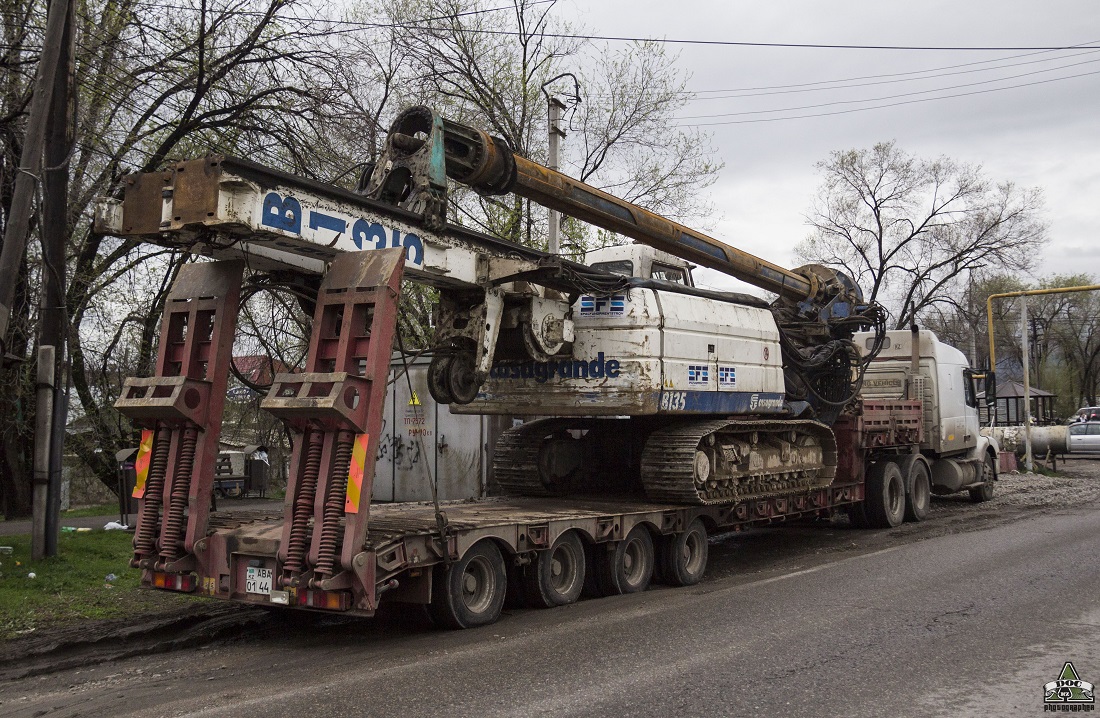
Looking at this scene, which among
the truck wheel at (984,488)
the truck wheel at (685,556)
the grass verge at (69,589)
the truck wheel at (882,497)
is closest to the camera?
the grass verge at (69,589)

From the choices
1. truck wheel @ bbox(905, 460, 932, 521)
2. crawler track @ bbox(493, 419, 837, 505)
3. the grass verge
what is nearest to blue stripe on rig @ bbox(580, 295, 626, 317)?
crawler track @ bbox(493, 419, 837, 505)

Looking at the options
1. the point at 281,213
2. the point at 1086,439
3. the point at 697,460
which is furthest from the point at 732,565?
the point at 1086,439

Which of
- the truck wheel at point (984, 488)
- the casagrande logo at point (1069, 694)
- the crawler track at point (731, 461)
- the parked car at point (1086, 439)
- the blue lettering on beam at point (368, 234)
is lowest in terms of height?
the casagrande logo at point (1069, 694)

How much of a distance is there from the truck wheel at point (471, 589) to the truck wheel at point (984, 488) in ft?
48.0

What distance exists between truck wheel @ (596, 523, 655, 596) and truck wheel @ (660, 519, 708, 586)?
0.24 m

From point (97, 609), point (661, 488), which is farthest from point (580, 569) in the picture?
point (97, 609)

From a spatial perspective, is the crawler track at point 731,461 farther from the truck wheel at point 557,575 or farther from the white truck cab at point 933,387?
the white truck cab at point 933,387

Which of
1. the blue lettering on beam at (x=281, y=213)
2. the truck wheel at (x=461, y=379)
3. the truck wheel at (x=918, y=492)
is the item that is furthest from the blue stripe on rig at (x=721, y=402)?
the truck wheel at (x=918, y=492)

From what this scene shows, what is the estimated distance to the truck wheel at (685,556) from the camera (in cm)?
1062

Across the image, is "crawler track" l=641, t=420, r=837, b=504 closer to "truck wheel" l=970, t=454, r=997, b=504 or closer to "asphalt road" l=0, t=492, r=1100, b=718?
"asphalt road" l=0, t=492, r=1100, b=718

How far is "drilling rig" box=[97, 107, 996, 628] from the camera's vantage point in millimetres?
6984

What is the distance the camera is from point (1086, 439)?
3650 centimetres

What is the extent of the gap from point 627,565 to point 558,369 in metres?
2.19

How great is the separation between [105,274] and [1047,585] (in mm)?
13760
